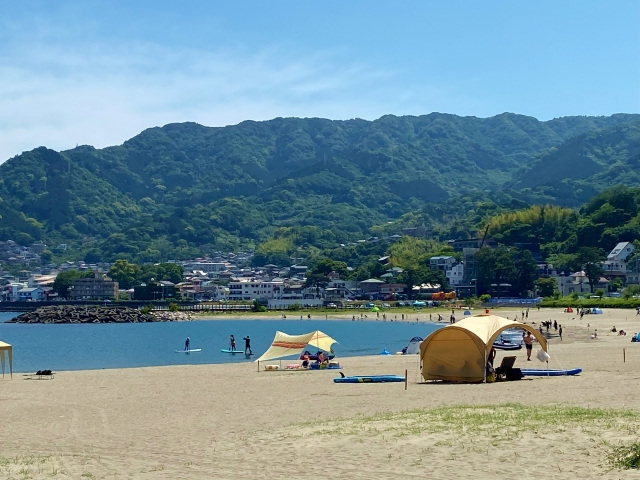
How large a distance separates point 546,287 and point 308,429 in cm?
11954

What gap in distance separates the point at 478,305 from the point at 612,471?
112 metres

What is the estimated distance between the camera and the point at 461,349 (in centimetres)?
2550

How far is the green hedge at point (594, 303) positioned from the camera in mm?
97225

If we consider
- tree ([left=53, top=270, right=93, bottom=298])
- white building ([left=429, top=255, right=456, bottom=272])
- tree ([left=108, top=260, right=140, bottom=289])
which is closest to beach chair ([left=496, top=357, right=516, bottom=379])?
white building ([left=429, top=255, right=456, bottom=272])

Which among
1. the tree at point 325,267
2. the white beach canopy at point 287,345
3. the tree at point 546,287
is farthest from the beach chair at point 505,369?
the tree at point 325,267

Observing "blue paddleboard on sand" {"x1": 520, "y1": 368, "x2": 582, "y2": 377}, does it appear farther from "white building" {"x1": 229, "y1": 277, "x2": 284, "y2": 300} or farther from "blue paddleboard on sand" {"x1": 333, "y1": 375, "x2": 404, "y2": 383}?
"white building" {"x1": 229, "y1": 277, "x2": 284, "y2": 300}

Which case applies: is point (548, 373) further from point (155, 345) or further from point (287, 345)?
point (155, 345)

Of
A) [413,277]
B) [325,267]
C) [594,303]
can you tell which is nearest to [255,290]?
[325,267]

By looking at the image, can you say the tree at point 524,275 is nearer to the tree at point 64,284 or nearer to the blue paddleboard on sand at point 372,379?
the tree at point 64,284

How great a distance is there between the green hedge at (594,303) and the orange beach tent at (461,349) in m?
74.6

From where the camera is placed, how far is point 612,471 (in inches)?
462

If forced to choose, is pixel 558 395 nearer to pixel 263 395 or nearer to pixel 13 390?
pixel 263 395

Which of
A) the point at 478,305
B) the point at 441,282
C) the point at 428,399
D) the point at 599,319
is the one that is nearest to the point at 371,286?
the point at 441,282

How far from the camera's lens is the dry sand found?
13.0 meters
